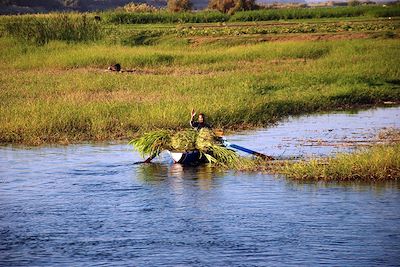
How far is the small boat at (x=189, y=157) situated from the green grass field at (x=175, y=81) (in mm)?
3245

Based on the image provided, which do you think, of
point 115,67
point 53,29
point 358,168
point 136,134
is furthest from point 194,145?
point 53,29

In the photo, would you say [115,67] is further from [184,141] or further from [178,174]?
[178,174]

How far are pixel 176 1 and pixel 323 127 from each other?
59.8 metres

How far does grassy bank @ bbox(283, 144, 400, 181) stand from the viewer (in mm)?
13766

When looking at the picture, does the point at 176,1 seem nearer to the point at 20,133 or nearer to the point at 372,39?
the point at 372,39

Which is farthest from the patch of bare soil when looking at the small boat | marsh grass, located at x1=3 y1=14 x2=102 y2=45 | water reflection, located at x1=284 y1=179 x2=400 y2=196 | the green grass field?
water reflection, located at x1=284 y1=179 x2=400 y2=196

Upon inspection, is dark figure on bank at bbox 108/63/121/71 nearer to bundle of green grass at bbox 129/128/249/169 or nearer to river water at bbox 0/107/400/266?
river water at bbox 0/107/400/266

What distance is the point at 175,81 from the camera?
26.7 meters

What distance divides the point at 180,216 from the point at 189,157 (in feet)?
12.0

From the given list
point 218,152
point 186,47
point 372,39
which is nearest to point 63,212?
point 218,152

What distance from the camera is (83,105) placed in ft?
69.1

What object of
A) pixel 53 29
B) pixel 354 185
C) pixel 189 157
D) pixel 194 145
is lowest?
pixel 354 185

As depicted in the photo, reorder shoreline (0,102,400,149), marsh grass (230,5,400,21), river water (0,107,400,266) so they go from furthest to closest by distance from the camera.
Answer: marsh grass (230,5,400,21) < shoreline (0,102,400,149) < river water (0,107,400,266)

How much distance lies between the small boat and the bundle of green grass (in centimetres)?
7
